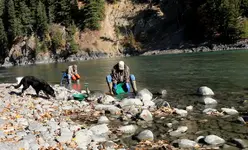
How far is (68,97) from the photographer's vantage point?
670 inches

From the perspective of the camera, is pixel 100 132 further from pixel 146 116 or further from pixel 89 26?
pixel 89 26

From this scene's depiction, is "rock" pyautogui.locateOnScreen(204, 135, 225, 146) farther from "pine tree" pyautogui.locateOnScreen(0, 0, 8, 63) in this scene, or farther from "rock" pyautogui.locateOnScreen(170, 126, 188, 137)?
"pine tree" pyautogui.locateOnScreen(0, 0, 8, 63)

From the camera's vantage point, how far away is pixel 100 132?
1020cm

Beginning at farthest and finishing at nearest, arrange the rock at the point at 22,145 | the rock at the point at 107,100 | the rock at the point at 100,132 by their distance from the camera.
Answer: the rock at the point at 107,100 < the rock at the point at 100,132 < the rock at the point at 22,145

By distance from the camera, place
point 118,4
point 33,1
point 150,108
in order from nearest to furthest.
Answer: point 150,108, point 33,1, point 118,4

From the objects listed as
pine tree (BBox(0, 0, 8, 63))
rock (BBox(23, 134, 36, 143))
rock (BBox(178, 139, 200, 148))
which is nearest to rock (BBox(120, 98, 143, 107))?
rock (BBox(178, 139, 200, 148))

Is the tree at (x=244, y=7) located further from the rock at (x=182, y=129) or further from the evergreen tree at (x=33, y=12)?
the rock at (x=182, y=129)

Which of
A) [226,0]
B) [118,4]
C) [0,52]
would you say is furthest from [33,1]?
[226,0]

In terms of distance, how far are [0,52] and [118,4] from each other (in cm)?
4103

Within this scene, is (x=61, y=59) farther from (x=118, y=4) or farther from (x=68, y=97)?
(x=68, y=97)

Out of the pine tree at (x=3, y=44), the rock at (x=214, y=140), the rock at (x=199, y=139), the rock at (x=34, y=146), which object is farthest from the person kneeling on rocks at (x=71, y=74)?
the pine tree at (x=3, y=44)

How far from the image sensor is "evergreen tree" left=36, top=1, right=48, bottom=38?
93.1 m

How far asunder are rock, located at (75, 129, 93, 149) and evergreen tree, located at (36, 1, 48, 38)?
8789cm

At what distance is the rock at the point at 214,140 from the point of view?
8.55m
